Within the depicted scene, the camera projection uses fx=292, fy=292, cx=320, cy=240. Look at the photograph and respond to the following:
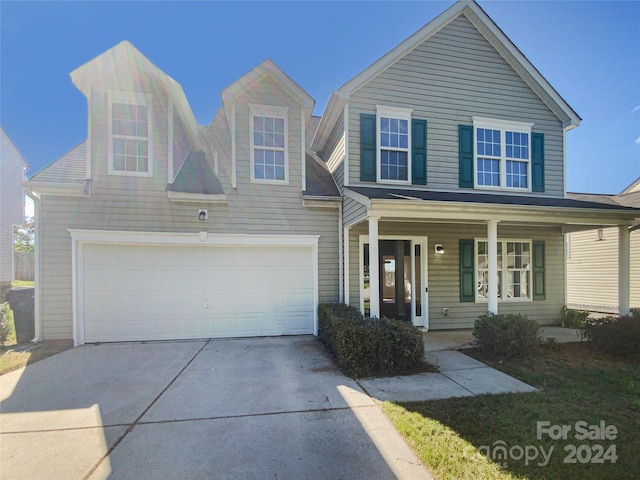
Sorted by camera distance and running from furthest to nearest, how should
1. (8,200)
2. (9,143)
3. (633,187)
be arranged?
(9,143), (8,200), (633,187)

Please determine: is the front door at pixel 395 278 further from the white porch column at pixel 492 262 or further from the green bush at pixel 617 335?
the green bush at pixel 617 335

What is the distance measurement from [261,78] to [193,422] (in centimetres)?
710

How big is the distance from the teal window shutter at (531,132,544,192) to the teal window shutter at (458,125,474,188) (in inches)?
74.4

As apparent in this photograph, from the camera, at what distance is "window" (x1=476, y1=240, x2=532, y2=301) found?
8.23m

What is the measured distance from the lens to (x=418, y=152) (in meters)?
7.50

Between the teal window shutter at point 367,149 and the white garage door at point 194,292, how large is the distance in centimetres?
245

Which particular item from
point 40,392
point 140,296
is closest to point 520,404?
point 40,392

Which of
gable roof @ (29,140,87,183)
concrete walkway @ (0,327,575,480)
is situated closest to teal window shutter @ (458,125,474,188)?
concrete walkway @ (0,327,575,480)

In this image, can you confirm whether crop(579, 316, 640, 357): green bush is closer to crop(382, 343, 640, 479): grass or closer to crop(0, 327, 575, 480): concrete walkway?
crop(382, 343, 640, 479): grass

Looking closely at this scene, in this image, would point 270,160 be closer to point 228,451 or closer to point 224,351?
point 224,351

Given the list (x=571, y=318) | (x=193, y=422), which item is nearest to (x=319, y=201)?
(x=193, y=422)

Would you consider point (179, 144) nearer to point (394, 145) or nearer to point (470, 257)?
point (394, 145)

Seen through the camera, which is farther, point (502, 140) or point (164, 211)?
point (502, 140)

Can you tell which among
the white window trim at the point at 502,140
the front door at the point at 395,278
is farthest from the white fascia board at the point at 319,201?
the white window trim at the point at 502,140
